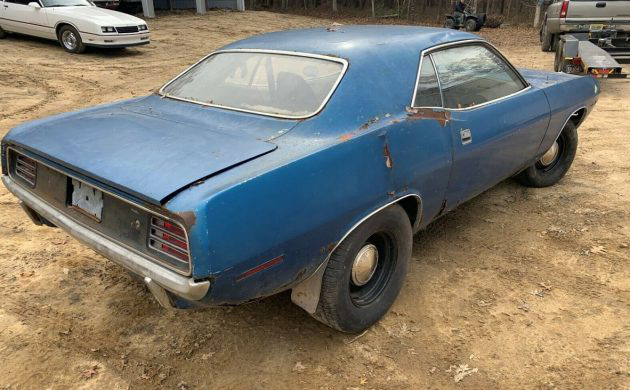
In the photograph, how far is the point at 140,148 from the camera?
7.50 feet

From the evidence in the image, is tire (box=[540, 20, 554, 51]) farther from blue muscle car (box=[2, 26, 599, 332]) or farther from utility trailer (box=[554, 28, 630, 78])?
blue muscle car (box=[2, 26, 599, 332])

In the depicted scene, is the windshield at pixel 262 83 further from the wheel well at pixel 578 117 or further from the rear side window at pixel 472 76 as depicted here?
the wheel well at pixel 578 117

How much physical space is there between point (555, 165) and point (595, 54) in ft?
15.2

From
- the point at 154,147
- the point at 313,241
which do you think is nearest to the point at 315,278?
the point at 313,241

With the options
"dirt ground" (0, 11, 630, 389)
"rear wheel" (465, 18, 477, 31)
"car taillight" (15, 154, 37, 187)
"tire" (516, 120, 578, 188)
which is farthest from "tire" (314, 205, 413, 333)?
"rear wheel" (465, 18, 477, 31)

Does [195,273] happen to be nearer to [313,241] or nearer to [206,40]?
[313,241]

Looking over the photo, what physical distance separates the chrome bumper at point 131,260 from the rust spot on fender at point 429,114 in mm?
1519

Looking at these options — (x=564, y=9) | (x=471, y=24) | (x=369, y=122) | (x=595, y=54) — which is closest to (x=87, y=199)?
(x=369, y=122)

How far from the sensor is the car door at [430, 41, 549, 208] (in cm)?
316

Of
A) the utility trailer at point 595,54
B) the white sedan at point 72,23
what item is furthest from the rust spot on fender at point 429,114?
the white sedan at point 72,23

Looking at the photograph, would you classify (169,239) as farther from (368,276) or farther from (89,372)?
(368,276)

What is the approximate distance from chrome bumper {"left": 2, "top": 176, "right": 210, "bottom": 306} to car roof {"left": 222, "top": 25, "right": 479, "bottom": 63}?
1537mm

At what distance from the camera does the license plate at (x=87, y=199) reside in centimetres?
231

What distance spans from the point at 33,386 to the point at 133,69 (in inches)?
350
